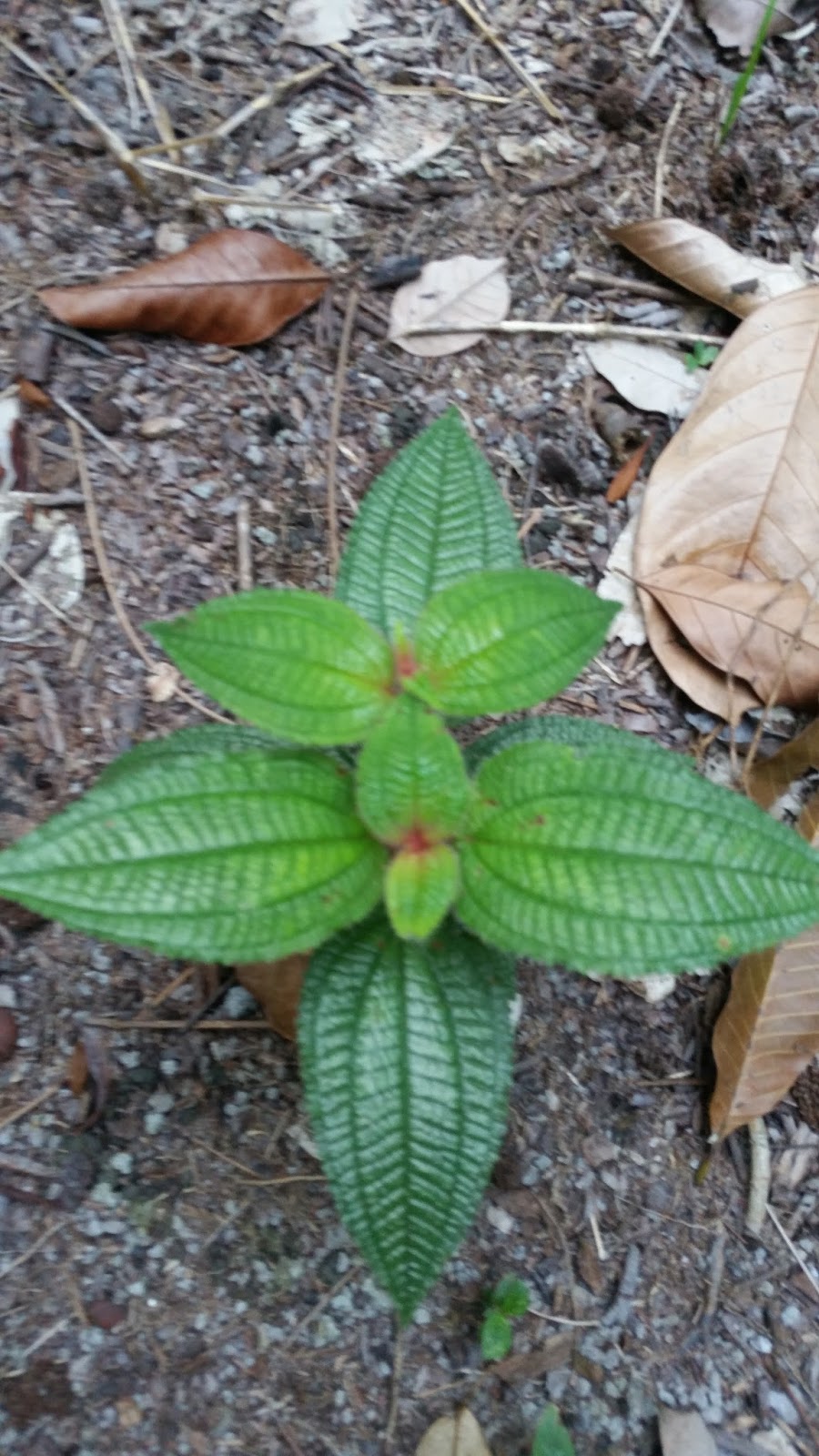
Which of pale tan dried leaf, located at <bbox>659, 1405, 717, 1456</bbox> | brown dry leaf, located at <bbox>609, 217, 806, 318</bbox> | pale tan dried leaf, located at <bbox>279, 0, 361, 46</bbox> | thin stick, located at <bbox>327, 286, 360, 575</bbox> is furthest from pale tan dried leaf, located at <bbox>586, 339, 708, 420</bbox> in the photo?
pale tan dried leaf, located at <bbox>659, 1405, 717, 1456</bbox>

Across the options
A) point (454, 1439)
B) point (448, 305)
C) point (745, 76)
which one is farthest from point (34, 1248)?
point (745, 76)

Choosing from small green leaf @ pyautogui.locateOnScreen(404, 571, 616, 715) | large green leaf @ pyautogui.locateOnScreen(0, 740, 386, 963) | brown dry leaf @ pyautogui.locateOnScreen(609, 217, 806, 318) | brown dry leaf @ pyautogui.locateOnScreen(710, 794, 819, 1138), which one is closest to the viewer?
large green leaf @ pyautogui.locateOnScreen(0, 740, 386, 963)

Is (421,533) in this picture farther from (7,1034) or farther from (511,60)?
(511,60)

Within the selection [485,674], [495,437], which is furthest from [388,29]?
[485,674]

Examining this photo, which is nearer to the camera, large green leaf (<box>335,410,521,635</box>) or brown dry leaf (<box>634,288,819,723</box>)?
large green leaf (<box>335,410,521,635</box>)

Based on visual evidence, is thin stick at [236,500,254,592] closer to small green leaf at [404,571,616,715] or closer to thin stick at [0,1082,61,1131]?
small green leaf at [404,571,616,715]
